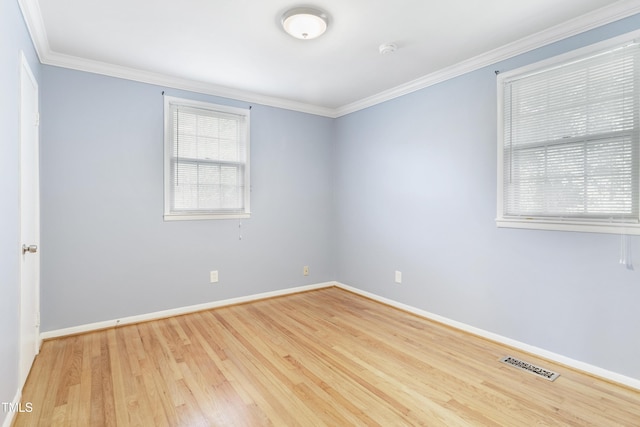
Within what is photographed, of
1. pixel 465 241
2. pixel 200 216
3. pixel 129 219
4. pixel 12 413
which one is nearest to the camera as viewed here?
pixel 12 413

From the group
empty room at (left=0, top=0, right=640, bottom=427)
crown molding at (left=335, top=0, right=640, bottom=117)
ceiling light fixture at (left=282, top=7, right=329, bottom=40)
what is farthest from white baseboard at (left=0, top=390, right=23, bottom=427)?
crown molding at (left=335, top=0, right=640, bottom=117)

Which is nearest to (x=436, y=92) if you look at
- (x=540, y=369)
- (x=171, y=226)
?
(x=540, y=369)

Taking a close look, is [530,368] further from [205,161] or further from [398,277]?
[205,161]

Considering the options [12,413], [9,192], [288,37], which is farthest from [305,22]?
[12,413]

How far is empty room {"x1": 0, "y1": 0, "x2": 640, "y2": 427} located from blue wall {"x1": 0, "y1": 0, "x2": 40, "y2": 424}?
0.09ft

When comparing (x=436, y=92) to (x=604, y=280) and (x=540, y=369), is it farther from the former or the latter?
(x=540, y=369)

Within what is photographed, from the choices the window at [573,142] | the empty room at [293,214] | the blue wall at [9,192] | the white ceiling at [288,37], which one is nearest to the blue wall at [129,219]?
the empty room at [293,214]

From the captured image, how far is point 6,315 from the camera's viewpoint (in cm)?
167

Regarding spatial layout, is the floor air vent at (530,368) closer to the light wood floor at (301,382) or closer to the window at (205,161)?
the light wood floor at (301,382)

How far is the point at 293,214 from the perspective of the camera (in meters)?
4.29

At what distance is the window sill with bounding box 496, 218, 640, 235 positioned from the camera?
212 centimetres

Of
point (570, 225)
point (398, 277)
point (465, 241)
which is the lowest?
point (398, 277)

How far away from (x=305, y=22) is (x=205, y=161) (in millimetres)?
1936

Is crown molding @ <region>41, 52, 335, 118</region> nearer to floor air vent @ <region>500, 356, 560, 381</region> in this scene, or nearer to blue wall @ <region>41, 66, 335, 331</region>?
blue wall @ <region>41, 66, 335, 331</region>
